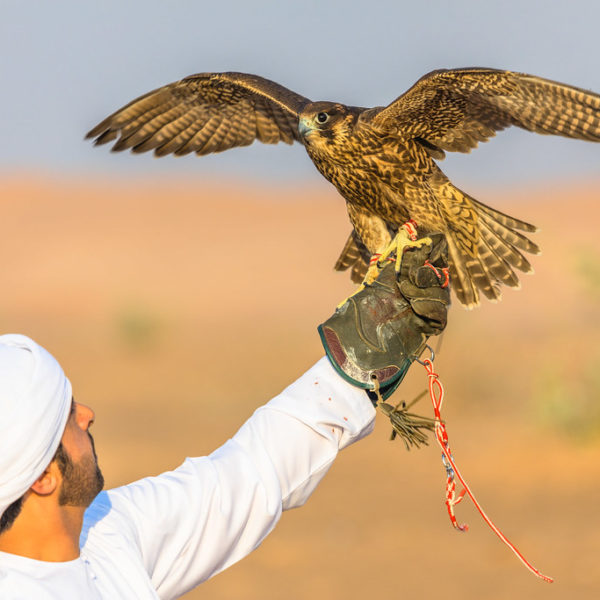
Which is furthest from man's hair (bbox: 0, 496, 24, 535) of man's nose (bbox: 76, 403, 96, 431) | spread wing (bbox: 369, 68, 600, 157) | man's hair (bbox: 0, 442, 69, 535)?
spread wing (bbox: 369, 68, 600, 157)

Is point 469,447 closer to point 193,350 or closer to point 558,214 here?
point 193,350

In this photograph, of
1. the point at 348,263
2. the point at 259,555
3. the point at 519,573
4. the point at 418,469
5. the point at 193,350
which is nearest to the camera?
the point at 348,263

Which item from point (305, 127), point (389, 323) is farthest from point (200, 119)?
point (389, 323)

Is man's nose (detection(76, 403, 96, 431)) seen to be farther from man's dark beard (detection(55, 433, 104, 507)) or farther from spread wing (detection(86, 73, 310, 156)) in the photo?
spread wing (detection(86, 73, 310, 156))

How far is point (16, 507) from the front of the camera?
1976 mm

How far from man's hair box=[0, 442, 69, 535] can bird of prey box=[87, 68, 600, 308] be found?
78.1 inches

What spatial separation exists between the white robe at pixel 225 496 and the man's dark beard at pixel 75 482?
0.20 m

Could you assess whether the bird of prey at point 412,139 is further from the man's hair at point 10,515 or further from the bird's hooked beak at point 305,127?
the man's hair at point 10,515

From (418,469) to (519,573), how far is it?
2.69 m

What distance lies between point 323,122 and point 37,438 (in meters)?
2.54

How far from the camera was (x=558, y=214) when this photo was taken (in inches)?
1458

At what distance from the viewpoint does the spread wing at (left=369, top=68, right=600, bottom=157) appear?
12.0ft

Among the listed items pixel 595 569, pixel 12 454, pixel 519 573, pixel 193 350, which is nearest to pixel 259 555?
pixel 519 573

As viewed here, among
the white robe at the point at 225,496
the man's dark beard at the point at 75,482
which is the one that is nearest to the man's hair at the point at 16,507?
the man's dark beard at the point at 75,482
